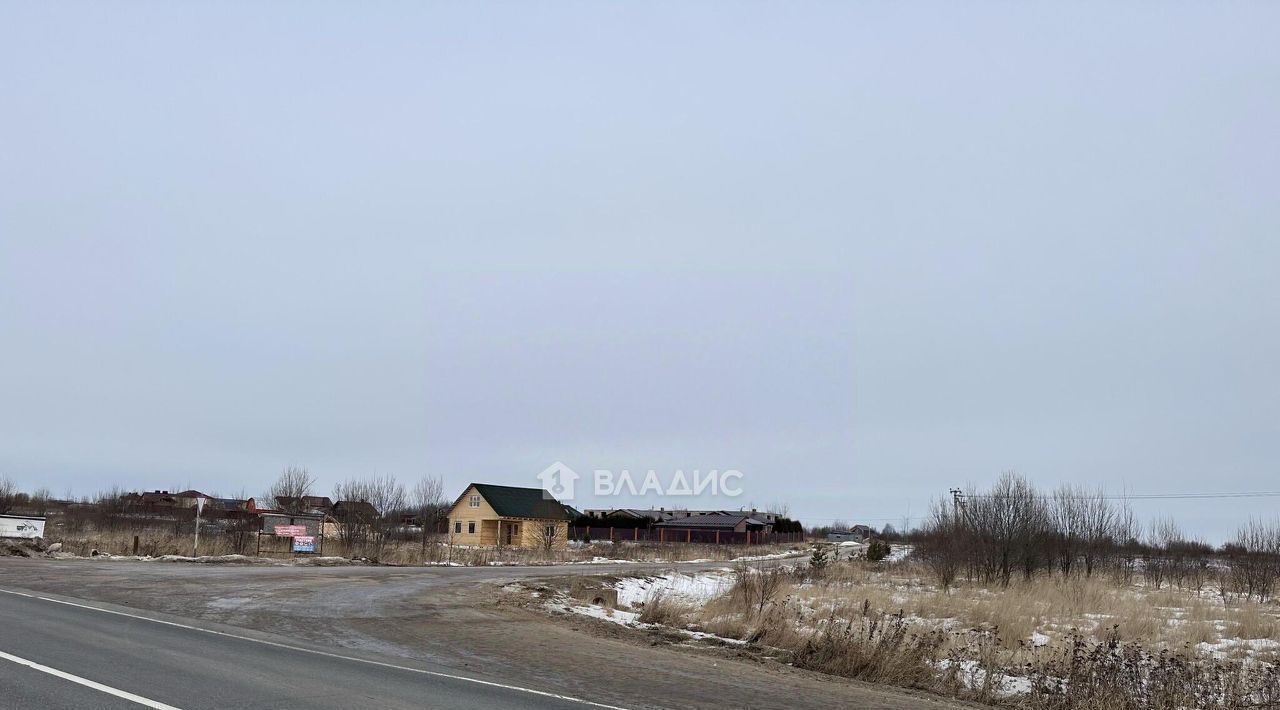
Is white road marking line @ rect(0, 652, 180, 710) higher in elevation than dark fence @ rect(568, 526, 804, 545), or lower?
higher

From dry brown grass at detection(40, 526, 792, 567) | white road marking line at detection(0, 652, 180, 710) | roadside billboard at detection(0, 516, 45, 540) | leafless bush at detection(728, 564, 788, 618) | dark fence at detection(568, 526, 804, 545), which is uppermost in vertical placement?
roadside billboard at detection(0, 516, 45, 540)

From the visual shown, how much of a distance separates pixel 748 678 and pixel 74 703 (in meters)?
7.64

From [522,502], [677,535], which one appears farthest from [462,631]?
[677,535]

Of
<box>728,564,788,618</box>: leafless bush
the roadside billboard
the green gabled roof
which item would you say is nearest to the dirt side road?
<box>728,564,788,618</box>: leafless bush

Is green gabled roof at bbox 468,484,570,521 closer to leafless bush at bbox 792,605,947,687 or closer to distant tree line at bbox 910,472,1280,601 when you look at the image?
distant tree line at bbox 910,472,1280,601

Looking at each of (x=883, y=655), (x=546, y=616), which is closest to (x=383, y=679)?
(x=883, y=655)

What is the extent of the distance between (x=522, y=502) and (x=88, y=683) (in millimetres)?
62631

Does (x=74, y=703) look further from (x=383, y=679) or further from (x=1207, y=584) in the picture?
(x=1207, y=584)

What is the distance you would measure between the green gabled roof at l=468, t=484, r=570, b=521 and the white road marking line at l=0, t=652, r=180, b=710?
57.5 metres

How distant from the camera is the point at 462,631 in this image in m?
15.8

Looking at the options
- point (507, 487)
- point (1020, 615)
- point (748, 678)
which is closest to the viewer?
point (748, 678)

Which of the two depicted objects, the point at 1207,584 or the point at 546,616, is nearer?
the point at 546,616

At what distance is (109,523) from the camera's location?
2466 inches

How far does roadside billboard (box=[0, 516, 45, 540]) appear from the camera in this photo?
3709 cm
